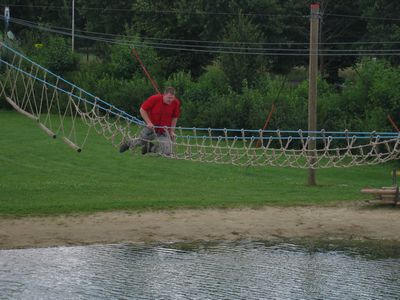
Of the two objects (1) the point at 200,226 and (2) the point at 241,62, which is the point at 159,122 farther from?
(2) the point at 241,62

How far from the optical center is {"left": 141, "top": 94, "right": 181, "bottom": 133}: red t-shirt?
16.1m

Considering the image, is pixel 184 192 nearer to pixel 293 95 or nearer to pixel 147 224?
pixel 147 224

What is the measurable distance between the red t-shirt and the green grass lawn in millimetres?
3440

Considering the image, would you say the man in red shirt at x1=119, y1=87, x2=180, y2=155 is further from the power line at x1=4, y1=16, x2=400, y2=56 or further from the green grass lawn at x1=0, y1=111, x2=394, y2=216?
the power line at x1=4, y1=16, x2=400, y2=56

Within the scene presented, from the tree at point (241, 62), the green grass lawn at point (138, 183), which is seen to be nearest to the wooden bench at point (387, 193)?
the green grass lawn at point (138, 183)

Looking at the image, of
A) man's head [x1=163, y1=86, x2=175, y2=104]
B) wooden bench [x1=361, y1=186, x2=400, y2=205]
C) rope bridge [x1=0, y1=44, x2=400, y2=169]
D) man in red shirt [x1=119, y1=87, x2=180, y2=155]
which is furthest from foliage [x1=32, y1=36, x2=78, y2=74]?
man's head [x1=163, y1=86, x2=175, y2=104]

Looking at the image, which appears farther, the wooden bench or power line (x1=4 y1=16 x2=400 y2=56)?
power line (x1=4 y1=16 x2=400 y2=56)

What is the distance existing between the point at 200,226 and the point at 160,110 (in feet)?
9.51

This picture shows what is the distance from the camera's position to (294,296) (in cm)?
1301

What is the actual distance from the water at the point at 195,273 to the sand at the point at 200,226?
2.23ft

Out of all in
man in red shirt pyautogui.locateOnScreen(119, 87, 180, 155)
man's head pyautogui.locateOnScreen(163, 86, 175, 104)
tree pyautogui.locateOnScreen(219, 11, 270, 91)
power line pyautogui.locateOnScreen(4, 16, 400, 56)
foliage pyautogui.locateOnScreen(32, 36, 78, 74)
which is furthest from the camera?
foliage pyautogui.locateOnScreen(32, 36, 78, 74)

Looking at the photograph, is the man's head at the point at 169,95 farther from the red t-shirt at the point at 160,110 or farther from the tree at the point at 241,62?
the tree at the point at 241,62

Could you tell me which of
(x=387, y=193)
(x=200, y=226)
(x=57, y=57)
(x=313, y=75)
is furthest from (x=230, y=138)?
(x=57, y=57)

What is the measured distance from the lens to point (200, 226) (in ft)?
58.0
